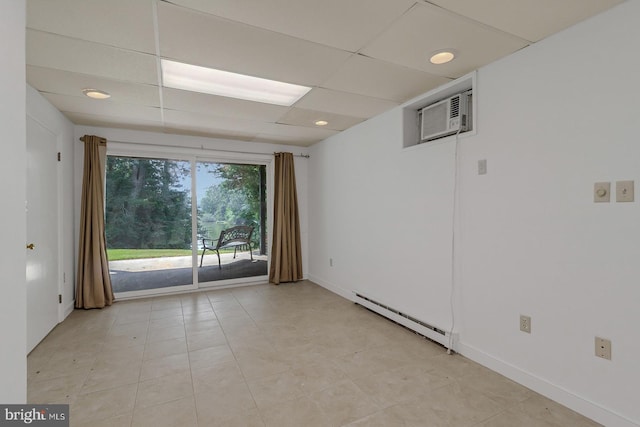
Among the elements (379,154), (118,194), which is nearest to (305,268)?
(379,154)

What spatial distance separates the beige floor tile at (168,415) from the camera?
1.75 meters

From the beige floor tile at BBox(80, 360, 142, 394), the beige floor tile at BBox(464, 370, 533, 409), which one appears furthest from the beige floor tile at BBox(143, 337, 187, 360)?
the beige floor tile at BBox(464, 370, 533, 409)

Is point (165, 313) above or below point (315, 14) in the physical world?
below

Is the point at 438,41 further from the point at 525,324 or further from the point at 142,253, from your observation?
the point at 142,253

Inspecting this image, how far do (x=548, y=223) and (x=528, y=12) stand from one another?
1.30m

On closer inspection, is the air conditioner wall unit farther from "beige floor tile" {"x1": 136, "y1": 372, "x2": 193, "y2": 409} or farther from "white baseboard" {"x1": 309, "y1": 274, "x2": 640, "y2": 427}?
"beige floor tile" {"x1": 136, "y1": 372, "x2": 193, "y2": 409}

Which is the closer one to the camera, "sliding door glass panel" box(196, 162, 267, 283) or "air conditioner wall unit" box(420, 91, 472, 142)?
"air conditioner wall unit" box(420, 91, 472, 142)

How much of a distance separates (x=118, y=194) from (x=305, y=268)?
10.3 feet

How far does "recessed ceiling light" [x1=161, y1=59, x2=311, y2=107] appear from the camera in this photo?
2508 millimetres

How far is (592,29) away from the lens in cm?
176

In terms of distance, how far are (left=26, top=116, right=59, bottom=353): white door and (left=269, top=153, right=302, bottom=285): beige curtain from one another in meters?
2.82

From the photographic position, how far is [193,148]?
14.8 ft

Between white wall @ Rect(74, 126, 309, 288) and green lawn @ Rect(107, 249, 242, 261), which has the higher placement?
white wall @ Rect(74, 126, 309, 288)

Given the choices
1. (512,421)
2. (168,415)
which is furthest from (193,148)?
(512,421)
